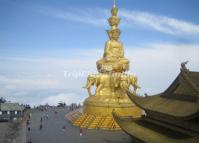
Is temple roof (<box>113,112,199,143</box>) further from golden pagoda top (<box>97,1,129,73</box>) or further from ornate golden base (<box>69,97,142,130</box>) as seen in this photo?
golden pagoda top (<box>97,1,129,73</box>)

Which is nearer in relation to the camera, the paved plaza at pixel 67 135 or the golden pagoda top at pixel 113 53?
the paved plaza at pixel 67 135

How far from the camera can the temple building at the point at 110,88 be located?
103 ft

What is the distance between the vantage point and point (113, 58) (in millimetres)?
34156

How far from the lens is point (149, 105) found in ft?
67.3

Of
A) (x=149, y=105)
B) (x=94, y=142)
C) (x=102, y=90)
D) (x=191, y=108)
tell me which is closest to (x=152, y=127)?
(x=149, y=105)

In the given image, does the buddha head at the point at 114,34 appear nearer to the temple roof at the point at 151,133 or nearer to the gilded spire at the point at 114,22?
the gilded spire at the point at 114,22

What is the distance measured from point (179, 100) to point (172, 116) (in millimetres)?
1906

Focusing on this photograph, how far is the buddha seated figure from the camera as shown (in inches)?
1323

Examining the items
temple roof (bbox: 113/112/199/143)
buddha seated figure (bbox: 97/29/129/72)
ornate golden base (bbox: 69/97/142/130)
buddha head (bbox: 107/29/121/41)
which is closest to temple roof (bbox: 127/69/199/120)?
temple roof (bbox: 113/112/199/143)

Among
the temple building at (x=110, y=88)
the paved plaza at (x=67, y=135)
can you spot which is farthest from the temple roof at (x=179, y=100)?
the temple building at (x=110, y=88)

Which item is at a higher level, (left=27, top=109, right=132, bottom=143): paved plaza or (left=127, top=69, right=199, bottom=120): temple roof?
(left=127, top=69, right=199, bottom=120): temple roof

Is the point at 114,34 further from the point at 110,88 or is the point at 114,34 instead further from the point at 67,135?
the point at 67,135

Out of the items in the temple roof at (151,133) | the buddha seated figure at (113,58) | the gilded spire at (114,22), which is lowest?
the temple roof at (151,133)

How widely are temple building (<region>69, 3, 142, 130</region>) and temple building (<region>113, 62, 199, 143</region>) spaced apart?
929cm
